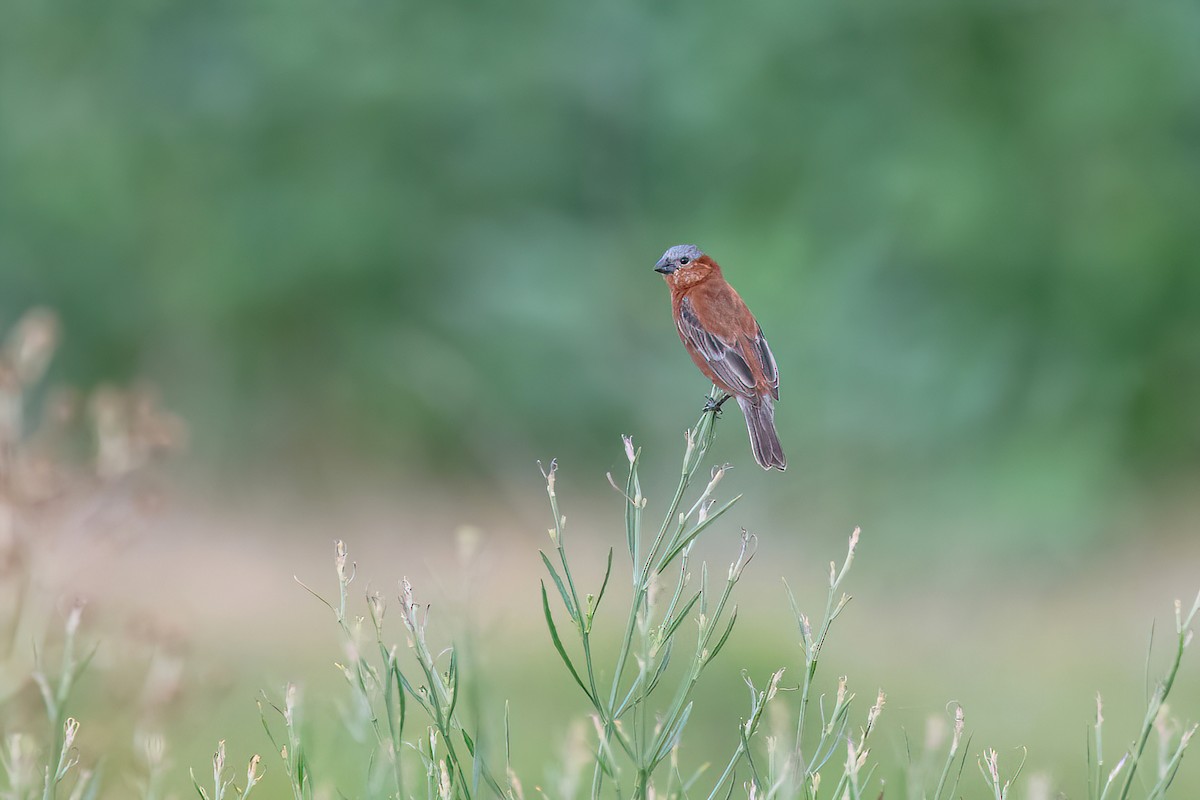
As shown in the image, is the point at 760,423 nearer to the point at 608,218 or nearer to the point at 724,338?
the point at 724,338

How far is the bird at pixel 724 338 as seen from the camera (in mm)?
3406

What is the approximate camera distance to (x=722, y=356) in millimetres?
3439

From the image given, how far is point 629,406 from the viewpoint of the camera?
976cm

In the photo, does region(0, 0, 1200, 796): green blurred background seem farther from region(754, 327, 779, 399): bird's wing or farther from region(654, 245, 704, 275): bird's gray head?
region(654, 245, 704, 275): bird's gray head

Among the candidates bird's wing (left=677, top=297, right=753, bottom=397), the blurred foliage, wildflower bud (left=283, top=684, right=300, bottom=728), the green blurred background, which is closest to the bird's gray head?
bird's wing (left=677, top=297, right=753, bottom=397)

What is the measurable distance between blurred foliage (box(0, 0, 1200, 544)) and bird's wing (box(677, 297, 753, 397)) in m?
5.18

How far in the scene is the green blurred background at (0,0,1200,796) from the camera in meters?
8.89

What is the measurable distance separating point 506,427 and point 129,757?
609 centimetres

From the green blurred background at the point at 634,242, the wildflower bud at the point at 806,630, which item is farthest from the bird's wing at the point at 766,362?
the green blurred background at the point at 634,242

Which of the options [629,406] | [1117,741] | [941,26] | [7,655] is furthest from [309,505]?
[7,655]

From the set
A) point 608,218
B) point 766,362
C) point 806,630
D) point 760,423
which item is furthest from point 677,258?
point 608,218

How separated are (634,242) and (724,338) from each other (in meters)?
6.81

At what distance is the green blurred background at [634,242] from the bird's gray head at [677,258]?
470 cm

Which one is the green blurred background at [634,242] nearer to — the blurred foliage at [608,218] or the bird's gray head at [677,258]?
the blurred foliage at [608,218]
